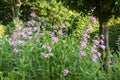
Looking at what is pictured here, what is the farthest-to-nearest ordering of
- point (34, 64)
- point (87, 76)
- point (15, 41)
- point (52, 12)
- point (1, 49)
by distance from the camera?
point (52, 12), point (1, 49), point (15, 41), point (34, 64), point (87, 76)

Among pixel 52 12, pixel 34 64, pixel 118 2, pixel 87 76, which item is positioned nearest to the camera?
pixel 87 76

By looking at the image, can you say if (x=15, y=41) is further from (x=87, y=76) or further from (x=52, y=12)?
(x=52, y=12)

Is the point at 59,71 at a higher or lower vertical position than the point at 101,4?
lower

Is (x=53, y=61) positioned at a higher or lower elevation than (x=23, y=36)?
lower

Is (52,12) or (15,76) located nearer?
(15,76)

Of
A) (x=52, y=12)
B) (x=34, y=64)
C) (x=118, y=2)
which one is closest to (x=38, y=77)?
(x=34, y=64)

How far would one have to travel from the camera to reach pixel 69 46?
4727mm

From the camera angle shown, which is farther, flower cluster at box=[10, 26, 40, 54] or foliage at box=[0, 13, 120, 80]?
flower cluster at box=[10, 26, 40, 54]

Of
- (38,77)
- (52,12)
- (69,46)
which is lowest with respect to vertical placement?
(52,12)

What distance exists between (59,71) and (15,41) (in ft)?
2.81

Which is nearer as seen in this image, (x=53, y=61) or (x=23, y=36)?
(x=53, y=61)

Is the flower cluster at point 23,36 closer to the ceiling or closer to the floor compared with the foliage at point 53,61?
closer to the ceiling

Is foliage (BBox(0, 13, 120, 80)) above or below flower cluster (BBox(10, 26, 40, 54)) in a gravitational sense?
below

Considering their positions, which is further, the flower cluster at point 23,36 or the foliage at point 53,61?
the flower cluster at point 23,36
